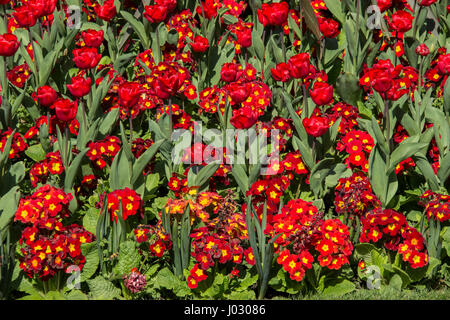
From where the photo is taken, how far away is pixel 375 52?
5.12 metres

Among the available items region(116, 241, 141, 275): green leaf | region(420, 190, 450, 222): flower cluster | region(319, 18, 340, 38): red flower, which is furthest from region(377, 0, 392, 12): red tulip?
region(116, 241, 141, 275): green leaf

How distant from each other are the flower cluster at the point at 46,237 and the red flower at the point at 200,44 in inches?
66.2

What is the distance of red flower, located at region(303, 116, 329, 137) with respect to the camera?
13.3 feet

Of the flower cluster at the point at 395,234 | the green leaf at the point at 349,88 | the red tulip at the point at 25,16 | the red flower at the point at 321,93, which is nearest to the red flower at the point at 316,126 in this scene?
the red flower at the point at 321,93

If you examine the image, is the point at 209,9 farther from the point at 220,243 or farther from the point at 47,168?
the point at 220,243

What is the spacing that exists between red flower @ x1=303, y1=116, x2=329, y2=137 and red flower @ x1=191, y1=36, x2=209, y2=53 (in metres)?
1.19

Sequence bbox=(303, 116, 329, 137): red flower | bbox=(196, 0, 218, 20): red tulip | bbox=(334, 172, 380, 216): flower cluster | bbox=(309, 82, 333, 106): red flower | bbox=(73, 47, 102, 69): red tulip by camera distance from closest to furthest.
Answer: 1. bbox=(334, 172, 380, 216): flower cluster
2. bbox=(303, 116, 329, 137): red flower
3. bbox=(309, 82, 333, 106): red flower
4. bbox=(73, 47, 102, 69): red tulip
5. bbox=(196, 0, 218, 20): red tulip

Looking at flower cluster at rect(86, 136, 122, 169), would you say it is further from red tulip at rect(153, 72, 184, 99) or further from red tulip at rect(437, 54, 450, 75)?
red tulip at rect(437, 54, 450, 75)

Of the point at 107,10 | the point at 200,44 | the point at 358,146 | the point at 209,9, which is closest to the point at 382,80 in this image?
the point at 358,146

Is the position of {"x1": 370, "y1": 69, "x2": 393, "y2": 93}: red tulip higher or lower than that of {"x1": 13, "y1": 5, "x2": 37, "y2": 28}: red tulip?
lower

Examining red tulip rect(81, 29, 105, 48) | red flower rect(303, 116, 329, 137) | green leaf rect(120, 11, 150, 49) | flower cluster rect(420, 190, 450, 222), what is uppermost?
green leaf rect(120, 11, 150, 49)

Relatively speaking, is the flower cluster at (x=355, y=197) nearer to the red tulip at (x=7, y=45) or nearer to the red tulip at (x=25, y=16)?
the red tulip at (x=7, y=45)

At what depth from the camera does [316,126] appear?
4059 millimetres

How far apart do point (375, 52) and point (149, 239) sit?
239 cm
